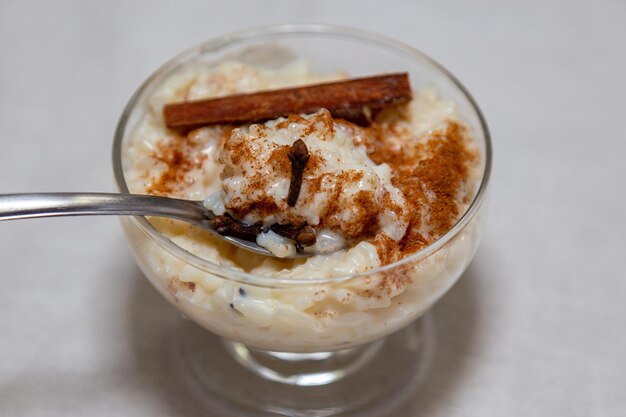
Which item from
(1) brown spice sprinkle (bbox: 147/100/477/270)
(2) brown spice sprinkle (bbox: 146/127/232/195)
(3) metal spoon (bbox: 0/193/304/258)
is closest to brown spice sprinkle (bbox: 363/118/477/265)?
(1) brown spice sprinkle (bbox: 147/100/477/270)

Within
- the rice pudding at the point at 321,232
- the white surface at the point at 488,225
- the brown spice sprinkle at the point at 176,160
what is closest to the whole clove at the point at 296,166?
the rice pudding at the point at 321,232

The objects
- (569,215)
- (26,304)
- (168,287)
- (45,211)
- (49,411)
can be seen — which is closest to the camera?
(45,211)

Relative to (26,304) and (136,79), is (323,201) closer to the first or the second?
(26,304)

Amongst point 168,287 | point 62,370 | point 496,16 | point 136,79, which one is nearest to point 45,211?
point 168,287

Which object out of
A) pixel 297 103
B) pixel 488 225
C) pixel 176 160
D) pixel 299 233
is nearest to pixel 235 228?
pixel 299 233

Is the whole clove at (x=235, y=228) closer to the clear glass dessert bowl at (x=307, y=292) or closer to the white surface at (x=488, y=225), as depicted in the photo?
the clear glass dessert bowl at (x=307, y=292)

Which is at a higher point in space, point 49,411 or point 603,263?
point 49,411

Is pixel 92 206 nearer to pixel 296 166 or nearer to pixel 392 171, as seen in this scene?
pixel 296 166
